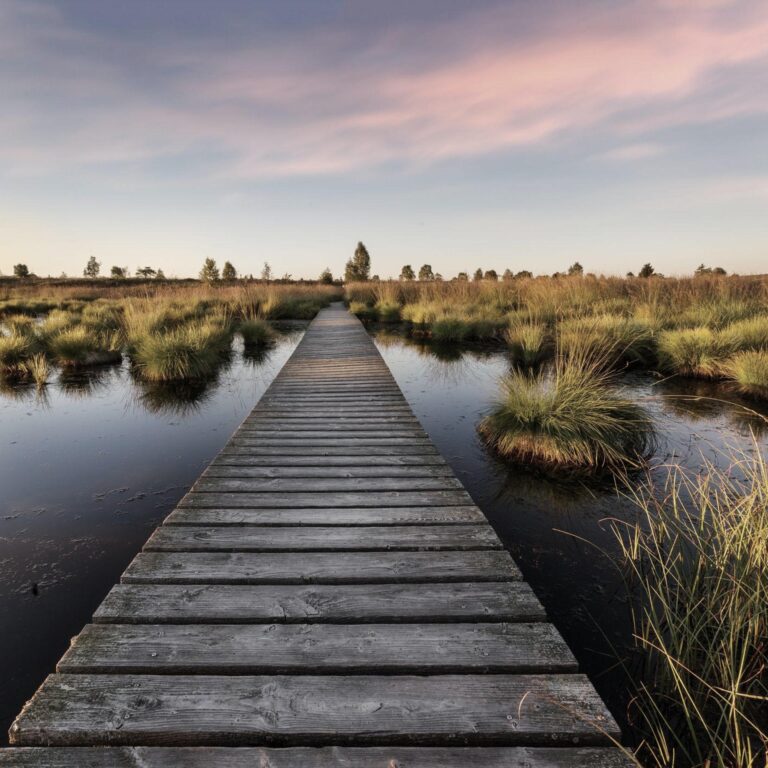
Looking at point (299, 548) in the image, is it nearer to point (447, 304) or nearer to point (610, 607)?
point (610, 607)

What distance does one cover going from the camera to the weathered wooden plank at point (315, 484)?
2783mm

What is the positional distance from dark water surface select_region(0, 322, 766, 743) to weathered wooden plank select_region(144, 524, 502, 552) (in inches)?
27.1

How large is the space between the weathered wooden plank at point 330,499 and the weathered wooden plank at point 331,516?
54 mm

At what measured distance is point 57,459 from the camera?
14.2ft

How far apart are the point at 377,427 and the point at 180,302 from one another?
12488mm

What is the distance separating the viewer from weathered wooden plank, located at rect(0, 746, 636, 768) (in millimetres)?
1138

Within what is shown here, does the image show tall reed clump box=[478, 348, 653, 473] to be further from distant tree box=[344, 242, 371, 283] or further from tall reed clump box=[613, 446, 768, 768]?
distant tree box=[344, 242, 371, 283]

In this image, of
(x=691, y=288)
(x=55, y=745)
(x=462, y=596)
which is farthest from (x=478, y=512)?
(x=691, y=288)

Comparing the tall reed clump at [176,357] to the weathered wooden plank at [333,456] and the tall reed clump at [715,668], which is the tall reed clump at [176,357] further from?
the tall reed clump at [715,668]

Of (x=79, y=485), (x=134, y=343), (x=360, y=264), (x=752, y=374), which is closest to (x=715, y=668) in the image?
(x=79, y=485)

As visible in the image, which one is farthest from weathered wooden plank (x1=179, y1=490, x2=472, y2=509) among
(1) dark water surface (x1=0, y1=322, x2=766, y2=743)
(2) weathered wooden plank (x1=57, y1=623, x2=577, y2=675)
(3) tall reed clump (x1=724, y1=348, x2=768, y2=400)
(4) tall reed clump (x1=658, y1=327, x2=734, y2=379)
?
(4) tall reed clump (x1=658, y1=327, x2=734, y2=379)

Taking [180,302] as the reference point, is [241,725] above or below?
below

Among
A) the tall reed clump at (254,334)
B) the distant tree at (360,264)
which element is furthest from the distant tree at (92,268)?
the tall reed clump at (254,334)

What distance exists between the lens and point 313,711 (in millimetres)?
1272
